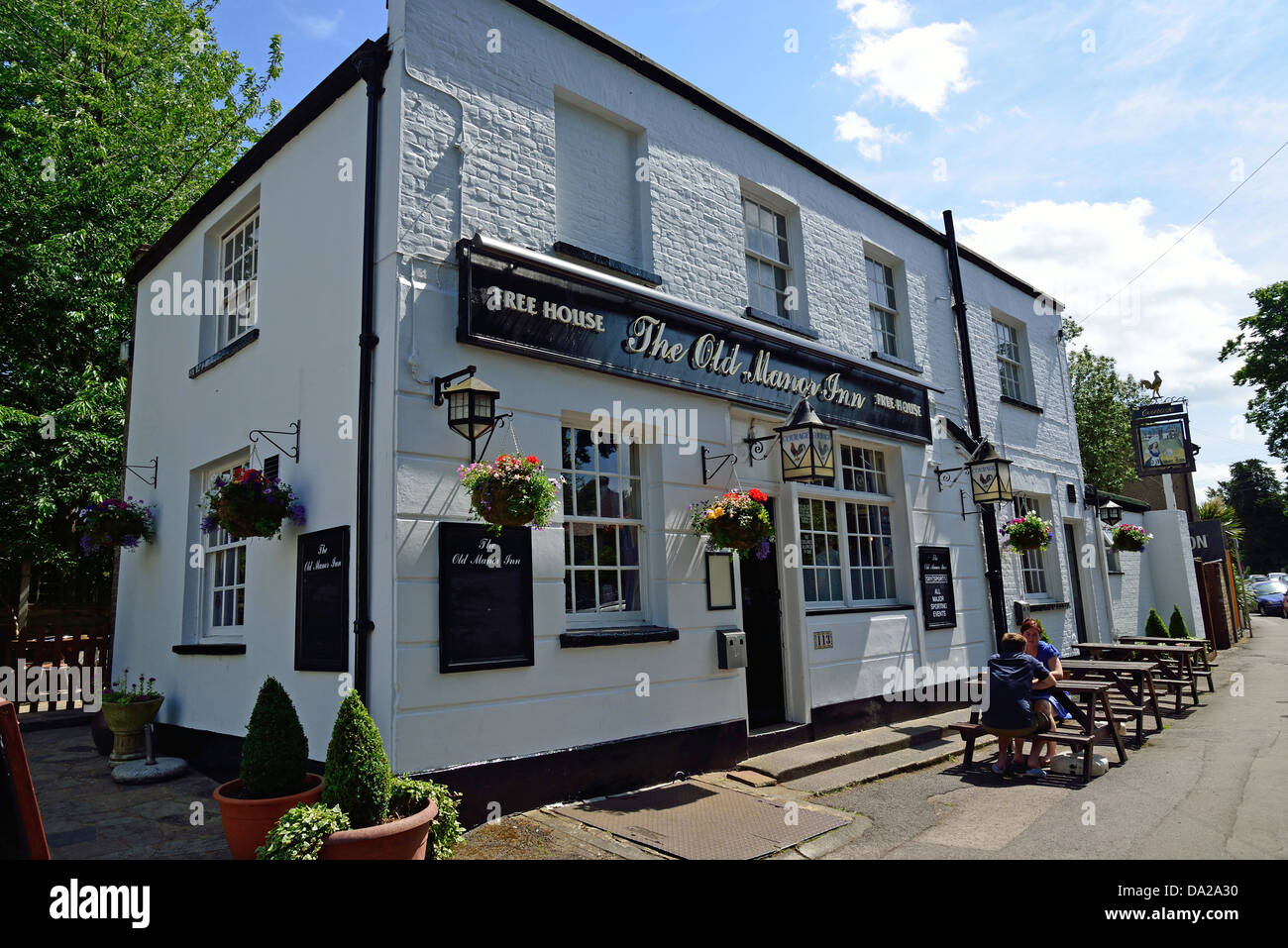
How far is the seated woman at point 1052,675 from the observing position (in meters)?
7.50

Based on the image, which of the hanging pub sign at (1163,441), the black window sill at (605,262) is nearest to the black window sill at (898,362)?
the black window sill at (605,262)

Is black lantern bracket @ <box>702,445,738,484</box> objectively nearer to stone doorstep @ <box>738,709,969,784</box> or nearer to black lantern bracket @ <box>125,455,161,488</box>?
stone doorstep @ <box>738,709,969,784</box>

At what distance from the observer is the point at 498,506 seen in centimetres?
565

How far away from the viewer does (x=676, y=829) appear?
5.69m

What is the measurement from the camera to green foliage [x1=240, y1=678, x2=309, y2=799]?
4.95m

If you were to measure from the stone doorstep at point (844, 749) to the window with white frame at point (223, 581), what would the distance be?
17.6ft

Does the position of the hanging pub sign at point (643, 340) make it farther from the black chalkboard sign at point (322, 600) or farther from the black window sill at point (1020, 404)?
the black window sill at point (1020, 404)

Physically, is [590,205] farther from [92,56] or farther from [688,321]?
[92,56]

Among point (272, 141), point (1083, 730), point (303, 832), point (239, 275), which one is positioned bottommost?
point (1083, 730)

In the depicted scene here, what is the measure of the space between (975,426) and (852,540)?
13.6 ft

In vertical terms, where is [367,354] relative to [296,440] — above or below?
above

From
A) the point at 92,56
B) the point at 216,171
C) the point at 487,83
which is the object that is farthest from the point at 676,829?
the point at 92,56

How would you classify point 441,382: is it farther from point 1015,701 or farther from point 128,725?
point 1015,701

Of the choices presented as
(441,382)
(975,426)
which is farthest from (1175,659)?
(441,382)
